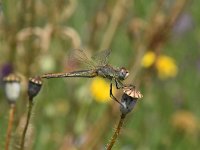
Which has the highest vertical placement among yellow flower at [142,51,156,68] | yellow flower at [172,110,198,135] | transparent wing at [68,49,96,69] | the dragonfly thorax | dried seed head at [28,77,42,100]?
yellow flower at [172,110,198,135]

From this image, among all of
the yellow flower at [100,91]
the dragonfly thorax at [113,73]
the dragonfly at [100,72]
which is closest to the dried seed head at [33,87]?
the dragonfly at [100,72]

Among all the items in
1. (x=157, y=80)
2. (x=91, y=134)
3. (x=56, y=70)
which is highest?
(x=157, y=80)

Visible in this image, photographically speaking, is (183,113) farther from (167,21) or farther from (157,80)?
(167,21)

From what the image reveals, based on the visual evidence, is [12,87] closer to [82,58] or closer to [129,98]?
[82,58]

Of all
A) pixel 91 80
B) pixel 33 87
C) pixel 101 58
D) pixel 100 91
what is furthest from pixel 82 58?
pixel 100 91

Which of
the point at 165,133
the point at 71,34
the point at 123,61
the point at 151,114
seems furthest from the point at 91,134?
the point at 123,61

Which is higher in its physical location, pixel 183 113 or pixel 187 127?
pixel 183 113

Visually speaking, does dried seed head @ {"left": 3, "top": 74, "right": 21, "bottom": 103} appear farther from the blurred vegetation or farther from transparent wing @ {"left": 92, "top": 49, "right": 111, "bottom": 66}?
transparent wing @ {"left": 92, "top": 49, "right": 111, "bottom": 66}

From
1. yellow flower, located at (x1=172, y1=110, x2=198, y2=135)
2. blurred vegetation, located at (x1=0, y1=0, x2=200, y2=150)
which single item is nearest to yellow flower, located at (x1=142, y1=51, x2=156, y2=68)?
blurred vegetation, located at (x1=0, y1=0, x2=200, y2=150)
